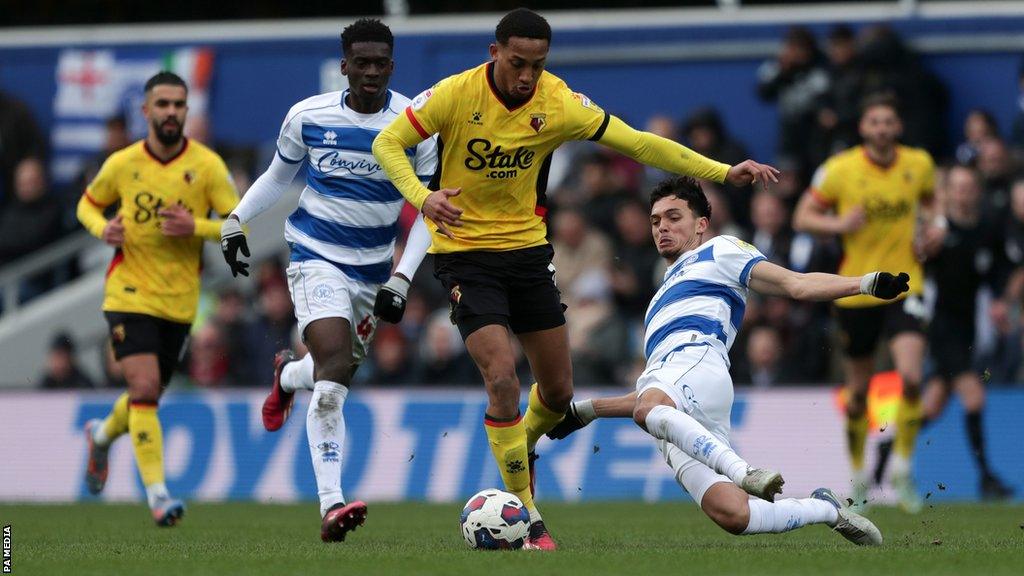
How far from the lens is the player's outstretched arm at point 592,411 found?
912 cm

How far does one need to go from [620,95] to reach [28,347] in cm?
705

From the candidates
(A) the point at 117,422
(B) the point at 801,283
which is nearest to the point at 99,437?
(A) the point at 117,422

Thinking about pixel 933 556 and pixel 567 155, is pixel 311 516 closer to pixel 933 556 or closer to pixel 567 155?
pixel 933 556

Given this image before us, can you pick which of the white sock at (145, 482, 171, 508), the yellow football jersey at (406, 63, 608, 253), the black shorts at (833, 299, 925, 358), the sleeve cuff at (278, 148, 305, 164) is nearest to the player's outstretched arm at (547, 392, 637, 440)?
the yellow football jersey at (406, 63, 608, 253)

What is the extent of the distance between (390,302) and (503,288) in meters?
0.61

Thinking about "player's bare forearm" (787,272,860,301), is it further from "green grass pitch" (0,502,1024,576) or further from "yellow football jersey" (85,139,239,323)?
"yellow football jersey" (85,139,239,323)

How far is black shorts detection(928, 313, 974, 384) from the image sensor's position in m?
14.7

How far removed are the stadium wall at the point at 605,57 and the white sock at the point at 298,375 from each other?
329 inches

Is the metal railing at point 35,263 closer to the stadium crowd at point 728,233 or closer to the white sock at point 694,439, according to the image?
the stadium crowd at point 728,233

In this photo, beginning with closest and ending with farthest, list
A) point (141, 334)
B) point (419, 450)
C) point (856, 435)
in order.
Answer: point (141, 334) → point (856, 435) → point (419, 450)

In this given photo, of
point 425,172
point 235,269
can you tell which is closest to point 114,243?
point 235,269

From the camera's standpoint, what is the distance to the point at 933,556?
8.22 metres

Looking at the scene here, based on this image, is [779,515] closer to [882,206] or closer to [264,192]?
[264,192]

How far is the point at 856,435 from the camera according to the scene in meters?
13.4
